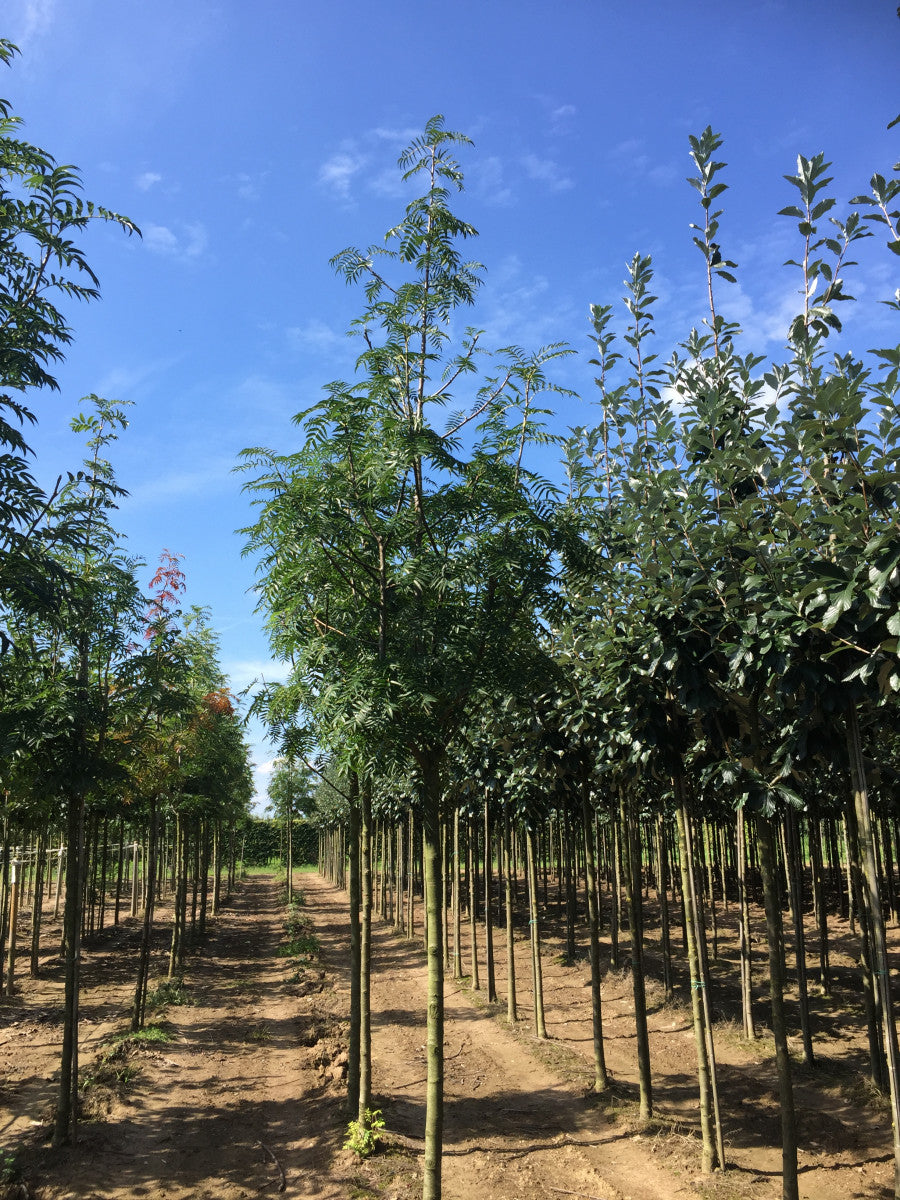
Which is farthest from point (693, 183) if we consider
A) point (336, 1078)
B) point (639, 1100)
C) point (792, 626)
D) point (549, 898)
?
point (549, 898)

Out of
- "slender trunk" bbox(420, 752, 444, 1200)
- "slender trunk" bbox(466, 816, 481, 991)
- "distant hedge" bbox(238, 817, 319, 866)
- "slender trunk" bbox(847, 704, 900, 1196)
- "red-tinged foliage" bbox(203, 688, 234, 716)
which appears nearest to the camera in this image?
"slender trunk" bbox(847, 704, 900, 1196)

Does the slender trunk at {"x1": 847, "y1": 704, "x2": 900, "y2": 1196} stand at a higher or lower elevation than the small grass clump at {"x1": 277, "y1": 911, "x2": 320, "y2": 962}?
higher

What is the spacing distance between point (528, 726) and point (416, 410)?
4.11m

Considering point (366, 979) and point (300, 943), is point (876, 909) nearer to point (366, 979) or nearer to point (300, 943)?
point (366, 979)

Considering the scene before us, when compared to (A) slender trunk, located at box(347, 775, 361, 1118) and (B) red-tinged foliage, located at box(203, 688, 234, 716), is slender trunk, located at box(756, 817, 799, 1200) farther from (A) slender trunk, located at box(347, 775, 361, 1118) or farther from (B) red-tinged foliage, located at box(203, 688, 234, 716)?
(B) red-tinged foliage, located at box(203, 688, 234, 716)

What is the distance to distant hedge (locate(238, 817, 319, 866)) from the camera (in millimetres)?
65688

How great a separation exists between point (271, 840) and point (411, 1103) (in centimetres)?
6062

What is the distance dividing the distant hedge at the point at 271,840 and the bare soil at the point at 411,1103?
169ft

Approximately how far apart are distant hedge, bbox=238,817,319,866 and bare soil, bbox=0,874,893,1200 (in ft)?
169

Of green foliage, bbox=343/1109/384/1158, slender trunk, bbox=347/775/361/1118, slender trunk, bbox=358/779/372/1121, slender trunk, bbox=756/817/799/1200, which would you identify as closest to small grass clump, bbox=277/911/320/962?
slender trunk, bbox=347/775/361/1118

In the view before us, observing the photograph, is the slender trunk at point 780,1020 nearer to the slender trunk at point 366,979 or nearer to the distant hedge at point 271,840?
the slender trunk at point 366,979

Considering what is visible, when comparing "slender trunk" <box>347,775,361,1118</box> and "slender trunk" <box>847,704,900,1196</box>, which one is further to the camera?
"slender trunk" <box>347,775,361,1118</box>

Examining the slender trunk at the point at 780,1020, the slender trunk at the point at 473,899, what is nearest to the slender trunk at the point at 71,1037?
the slender trunk at the point at 780,1020

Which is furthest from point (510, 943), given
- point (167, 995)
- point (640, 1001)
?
point (167, 995)
